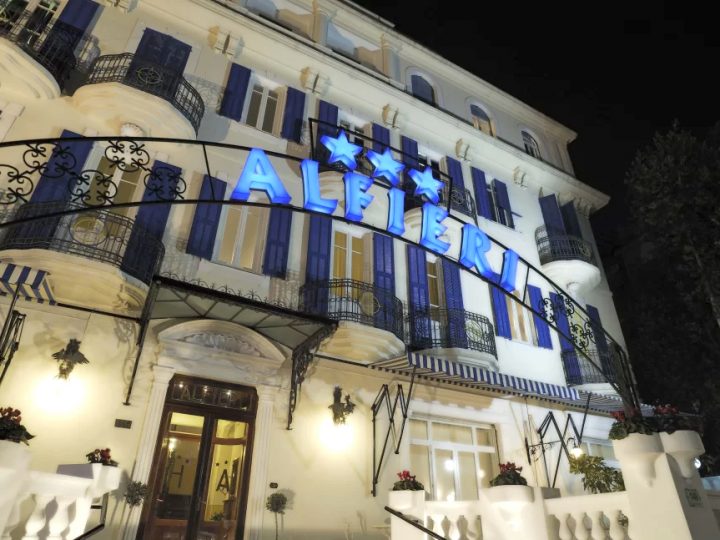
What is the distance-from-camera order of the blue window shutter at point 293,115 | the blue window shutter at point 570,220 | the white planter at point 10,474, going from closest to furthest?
1. the white planter at point 10,474
2. the blue window shutter at point 293,115
3. the blue window shutter at point 570,220

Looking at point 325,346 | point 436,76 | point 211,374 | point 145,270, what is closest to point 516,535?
point 325,346

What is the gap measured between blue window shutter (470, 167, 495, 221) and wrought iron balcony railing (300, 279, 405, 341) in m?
4.86

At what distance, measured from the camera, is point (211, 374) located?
26.0 ft

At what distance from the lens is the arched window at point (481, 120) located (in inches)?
611

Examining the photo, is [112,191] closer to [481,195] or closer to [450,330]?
[450,330]

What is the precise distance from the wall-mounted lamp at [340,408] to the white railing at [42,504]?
13.7 feet

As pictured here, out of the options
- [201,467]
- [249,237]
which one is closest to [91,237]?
[249,237]

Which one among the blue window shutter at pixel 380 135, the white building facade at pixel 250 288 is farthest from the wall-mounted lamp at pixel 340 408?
the blue window shutter at pixel 380 135

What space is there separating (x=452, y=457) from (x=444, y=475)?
1.41 feet

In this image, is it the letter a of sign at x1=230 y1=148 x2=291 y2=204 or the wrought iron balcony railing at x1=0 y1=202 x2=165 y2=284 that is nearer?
the letter a of sign at x1=230 y1=148 x2=291 y2=204

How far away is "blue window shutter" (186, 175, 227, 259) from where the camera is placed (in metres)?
8.66

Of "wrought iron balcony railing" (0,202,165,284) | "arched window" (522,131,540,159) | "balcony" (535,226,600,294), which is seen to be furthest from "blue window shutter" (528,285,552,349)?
"wrought iron balcony railing" (0,202,165,284)

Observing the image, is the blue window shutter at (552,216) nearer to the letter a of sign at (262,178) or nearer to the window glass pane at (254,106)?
the window glass pane at (254,106)

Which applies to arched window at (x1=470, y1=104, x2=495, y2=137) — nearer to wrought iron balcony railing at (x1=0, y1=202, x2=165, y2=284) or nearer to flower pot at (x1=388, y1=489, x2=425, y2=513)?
wrought iron balcony railing at (x1=0, y1=202, x2=165, y2=284)
